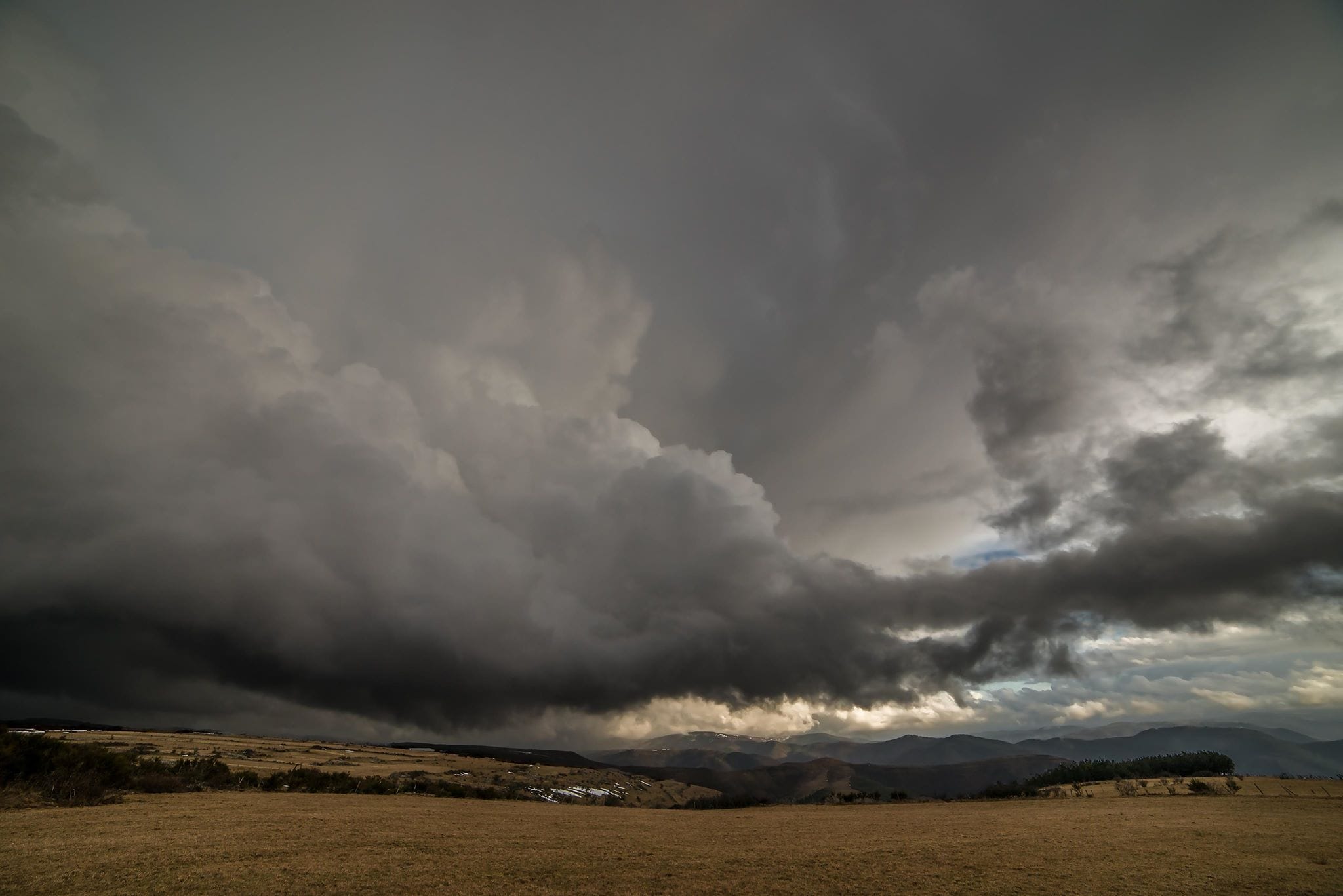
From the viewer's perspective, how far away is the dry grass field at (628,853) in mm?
27250

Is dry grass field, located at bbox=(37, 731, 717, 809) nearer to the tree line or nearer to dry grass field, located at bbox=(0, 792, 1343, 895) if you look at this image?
dry grass field, located at bbox=(0, 792, 1343, 895)

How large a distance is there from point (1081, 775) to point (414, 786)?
141m

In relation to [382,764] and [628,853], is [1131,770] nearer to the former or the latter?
[628,853]

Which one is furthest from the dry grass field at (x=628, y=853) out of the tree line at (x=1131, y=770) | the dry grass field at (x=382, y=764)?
the tree line at (x=1131, y=770)

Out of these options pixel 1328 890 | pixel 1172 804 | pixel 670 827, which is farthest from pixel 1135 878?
pixel 1172 804

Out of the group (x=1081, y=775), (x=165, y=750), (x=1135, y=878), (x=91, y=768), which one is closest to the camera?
(x=1135, y=878)

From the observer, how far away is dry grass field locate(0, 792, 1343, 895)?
27.2 m

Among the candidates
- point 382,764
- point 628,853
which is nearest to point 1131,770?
point 628,853

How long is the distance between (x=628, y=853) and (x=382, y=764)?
13446 cm

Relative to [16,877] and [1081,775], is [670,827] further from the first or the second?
[1081,775]

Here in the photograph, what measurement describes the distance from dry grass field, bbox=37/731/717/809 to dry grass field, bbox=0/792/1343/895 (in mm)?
57100

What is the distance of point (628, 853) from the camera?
37.5 meters

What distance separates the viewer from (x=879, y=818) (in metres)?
64.5

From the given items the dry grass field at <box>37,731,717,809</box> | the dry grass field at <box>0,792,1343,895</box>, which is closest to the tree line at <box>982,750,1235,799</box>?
the dry grass field at <box>0,792,1343,895</box>
